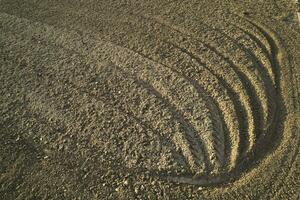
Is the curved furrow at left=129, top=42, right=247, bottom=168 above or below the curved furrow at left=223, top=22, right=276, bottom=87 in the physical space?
below

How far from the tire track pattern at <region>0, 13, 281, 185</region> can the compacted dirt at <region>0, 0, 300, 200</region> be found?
0.01 m

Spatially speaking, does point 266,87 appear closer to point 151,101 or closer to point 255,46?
point 255,46

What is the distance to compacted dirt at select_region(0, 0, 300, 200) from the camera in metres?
3.41

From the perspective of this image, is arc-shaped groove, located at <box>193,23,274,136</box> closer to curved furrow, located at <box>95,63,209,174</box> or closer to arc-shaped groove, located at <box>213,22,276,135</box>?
arc-shaped groove, located at <box>213,22,276,135</box>

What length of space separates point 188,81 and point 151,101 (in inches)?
20.4

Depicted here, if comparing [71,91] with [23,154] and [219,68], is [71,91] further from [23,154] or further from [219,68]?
[219,68]

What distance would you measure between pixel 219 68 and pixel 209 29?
0.73 meters

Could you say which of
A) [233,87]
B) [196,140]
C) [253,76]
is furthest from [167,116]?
[253,76]

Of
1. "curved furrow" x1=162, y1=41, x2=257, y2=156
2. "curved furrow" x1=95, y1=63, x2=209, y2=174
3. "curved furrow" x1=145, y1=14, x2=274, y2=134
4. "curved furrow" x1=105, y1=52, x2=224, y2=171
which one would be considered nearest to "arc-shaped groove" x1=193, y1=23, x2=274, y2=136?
"curved furrow" x1=145, y1=14, x2=274, y2=134

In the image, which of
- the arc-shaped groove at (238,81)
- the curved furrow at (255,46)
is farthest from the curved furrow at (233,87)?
the curved furrow at (255,46)

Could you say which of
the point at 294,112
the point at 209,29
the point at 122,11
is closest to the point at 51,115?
the point at 122,11

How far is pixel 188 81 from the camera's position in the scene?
4.11m

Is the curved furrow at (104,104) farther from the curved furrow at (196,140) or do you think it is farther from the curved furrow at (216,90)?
the curved furrow at (216,90)

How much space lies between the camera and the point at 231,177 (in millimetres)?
3381
